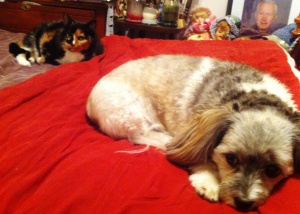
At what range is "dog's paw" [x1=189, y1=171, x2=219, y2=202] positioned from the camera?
4.02 ft

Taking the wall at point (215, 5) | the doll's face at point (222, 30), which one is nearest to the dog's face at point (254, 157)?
the doll's face at point (222, 30)

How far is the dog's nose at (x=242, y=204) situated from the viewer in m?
1.13

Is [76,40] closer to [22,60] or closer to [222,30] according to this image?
[22,60]

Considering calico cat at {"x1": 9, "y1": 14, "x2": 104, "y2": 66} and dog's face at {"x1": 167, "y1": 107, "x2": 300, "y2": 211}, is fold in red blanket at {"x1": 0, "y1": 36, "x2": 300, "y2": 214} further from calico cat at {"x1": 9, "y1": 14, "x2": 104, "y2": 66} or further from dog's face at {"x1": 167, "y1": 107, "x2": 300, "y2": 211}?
calico cat at {"x1": 9, "y1": 14, "x2": 104, "y2": 66}

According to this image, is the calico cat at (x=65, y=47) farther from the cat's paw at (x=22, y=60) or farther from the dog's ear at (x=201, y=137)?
the dog's ear at (x=201, y=137)

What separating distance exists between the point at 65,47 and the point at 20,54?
37 cm

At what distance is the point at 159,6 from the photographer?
3918mm

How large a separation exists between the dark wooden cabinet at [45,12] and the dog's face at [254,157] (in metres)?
2.47

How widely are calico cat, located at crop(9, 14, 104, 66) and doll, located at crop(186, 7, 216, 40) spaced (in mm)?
1540

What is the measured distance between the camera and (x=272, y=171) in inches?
47.7

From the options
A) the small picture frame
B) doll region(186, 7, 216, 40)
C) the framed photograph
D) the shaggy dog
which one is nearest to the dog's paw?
the shaggy dog

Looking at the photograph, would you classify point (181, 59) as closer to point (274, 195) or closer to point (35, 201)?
point (274, 195)

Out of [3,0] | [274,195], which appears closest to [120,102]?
[274,195]

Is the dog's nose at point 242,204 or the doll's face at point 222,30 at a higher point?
the doll's face at point 222,30
